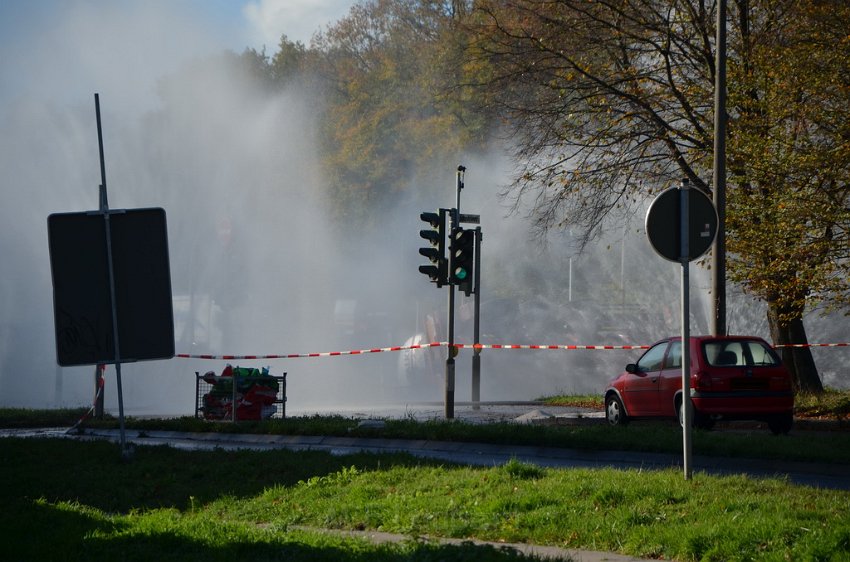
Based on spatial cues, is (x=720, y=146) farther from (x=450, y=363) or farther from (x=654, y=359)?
(x=450, y=363)

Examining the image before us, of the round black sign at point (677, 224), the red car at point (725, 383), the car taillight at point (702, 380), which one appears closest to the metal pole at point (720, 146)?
the red car at point (725, 383)

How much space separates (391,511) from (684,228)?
3531 millimetres

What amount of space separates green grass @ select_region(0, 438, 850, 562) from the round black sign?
6.54 ft

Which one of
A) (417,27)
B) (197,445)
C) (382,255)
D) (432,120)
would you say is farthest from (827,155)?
(382,255)

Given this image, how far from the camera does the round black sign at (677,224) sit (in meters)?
9.93

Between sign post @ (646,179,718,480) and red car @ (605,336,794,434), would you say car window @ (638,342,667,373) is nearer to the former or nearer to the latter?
red car @ (605,336,794,434)

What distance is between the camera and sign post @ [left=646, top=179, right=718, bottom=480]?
991cm

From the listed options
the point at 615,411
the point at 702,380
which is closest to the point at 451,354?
the point at 615,411

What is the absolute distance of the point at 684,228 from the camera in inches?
392

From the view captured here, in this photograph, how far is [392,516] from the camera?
29.0 feet

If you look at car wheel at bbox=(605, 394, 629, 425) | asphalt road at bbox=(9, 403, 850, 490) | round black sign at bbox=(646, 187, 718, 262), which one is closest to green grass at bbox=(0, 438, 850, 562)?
asphalt road at bbox=(9, 403, 850, 490)

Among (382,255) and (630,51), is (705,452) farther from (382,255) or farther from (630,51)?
(382,255)

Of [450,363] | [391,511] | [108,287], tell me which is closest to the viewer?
[391,511]

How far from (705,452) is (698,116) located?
1052 cm
